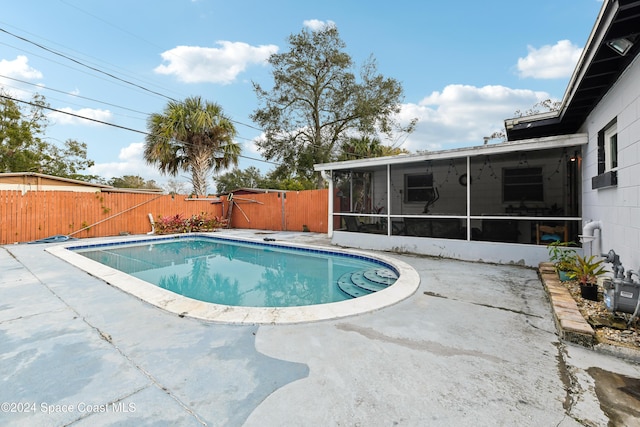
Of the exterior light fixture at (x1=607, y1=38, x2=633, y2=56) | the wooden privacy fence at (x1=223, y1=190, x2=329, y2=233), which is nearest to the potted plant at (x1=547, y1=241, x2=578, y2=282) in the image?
the exterior light fixture at (x1=607, y1=38, x2=633, y2=56)

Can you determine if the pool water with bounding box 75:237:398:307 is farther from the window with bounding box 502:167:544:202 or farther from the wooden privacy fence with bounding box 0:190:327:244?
the window with bounding box 502:167:544:202

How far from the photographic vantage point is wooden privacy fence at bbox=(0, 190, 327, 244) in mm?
9328

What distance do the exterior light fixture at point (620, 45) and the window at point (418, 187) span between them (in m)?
6.58

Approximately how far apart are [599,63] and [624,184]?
56.8 inches

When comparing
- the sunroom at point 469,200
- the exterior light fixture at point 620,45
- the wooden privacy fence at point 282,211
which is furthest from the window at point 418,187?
the exterior light fixture at point 620,45

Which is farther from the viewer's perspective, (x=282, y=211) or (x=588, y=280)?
(x=282, y=211)

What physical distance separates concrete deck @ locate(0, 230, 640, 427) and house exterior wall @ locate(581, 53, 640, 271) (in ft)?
3.85

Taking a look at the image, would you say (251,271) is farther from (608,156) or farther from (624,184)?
(608,156)

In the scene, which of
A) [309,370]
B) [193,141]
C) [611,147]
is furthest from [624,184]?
[193,141]

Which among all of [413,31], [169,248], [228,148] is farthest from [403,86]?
[169,248]

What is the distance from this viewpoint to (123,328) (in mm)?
2848

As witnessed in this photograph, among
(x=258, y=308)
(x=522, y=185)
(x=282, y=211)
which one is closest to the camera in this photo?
A: (x=258, y=308)

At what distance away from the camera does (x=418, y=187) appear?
9805 mm

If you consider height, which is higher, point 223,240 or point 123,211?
point 123,211
